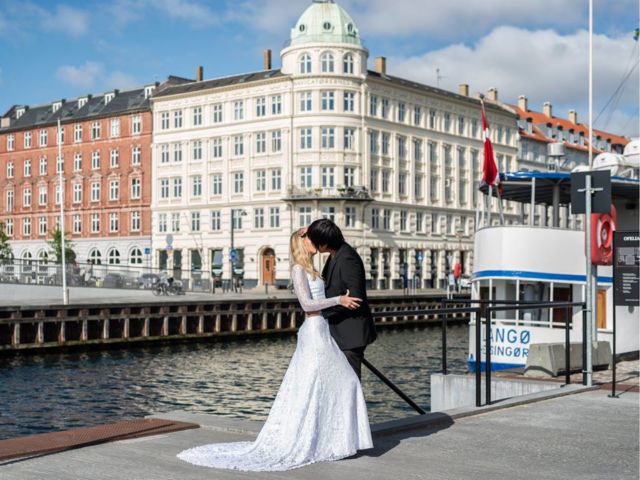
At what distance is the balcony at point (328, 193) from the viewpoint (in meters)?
71.4

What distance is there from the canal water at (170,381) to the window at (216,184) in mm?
35820

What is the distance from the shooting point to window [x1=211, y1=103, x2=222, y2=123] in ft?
257

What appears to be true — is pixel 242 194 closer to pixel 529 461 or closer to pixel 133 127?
pixel 133 127

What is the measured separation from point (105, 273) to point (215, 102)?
2826 centimetres

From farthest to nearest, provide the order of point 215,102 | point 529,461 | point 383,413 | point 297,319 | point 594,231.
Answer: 1. point 215,102
2. point 297,319
3. point 383,413
4. point 594,231
5. point 529,461

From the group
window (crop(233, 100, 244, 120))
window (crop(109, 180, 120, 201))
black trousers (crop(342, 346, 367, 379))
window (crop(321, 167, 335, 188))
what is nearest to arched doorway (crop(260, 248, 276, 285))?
window (crop(321, 167, 335, 188))

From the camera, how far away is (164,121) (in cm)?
8169

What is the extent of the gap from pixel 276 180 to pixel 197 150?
8778 mm

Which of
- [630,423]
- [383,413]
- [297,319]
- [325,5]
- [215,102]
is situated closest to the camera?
[630,423]

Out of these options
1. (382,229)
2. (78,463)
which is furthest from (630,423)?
(382,229)

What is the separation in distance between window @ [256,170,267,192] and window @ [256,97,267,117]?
14.5 ft

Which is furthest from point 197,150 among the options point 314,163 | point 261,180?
point 314,163

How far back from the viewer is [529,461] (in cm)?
834

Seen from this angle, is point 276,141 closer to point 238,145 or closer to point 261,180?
point 261,180
